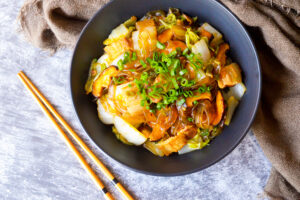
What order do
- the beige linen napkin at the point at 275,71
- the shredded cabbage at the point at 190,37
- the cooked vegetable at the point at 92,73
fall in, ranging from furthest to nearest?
1. the cooked vegetable at the point at 92,73
2. the beige linen napkin at the point at 275,71
3. the shredded cabbage at the point at 190,37

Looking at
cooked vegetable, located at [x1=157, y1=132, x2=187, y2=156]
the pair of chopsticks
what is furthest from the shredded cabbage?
the pair of chopsticks

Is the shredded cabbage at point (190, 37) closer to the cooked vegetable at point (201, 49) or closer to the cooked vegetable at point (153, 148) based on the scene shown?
the cooked vegetable at point (201, 49)

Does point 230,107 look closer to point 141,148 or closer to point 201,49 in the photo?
point 201,49

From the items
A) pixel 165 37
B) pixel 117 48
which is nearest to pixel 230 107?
pixel 165 37

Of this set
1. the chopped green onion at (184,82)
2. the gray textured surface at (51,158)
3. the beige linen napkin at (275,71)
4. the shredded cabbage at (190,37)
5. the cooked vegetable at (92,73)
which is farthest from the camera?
the gray textured surface at (51,158)

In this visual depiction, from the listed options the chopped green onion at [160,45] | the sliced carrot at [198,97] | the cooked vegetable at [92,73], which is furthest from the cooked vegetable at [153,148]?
the chopped green onion at [160,45]

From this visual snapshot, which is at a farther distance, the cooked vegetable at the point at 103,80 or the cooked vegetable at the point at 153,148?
the cooked vegetable at the point at 153,148

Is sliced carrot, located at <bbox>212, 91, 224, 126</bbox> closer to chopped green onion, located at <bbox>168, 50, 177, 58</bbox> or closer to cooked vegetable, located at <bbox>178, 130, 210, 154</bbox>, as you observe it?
cooked vegetable, located at <bbox>178, 130, 210, 154</bbox>

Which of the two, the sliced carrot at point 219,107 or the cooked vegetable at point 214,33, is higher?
the cooked vegetable at point 214,33
